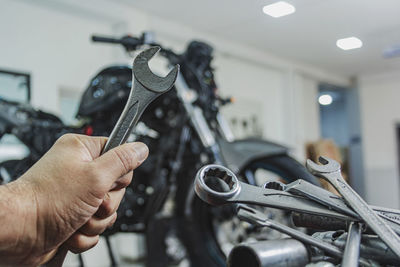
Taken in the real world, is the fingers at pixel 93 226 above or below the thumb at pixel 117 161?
below

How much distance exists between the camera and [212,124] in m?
1.30

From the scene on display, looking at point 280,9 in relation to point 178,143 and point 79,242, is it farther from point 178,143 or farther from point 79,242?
point 178,143

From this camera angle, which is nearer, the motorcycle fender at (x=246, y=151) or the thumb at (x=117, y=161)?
the thumb at (x=117, y=161)

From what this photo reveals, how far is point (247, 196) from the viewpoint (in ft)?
0.88

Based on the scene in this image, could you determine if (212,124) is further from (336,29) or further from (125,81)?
(336,29)

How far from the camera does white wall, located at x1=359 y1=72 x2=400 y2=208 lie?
1.99 feet

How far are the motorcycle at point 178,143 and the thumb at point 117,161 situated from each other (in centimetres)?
53

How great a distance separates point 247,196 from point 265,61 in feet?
2.44

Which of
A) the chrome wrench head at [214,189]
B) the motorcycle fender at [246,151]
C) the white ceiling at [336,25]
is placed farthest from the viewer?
the motorcycle fender at [246,151]

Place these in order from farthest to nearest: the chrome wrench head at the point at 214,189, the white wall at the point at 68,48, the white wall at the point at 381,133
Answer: the white wall at the point at 68,48 < the white wall at the point at 381,133 < the chrome wrench head at the point at 214,189

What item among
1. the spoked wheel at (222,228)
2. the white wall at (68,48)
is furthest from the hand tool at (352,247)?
the white wall at (68,48)

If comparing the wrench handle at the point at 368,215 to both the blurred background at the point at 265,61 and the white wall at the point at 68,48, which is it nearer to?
the blurred background at the point at 265,61

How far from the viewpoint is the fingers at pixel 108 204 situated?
0.38 m

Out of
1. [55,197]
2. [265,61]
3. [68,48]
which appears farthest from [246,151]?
[68,48]
